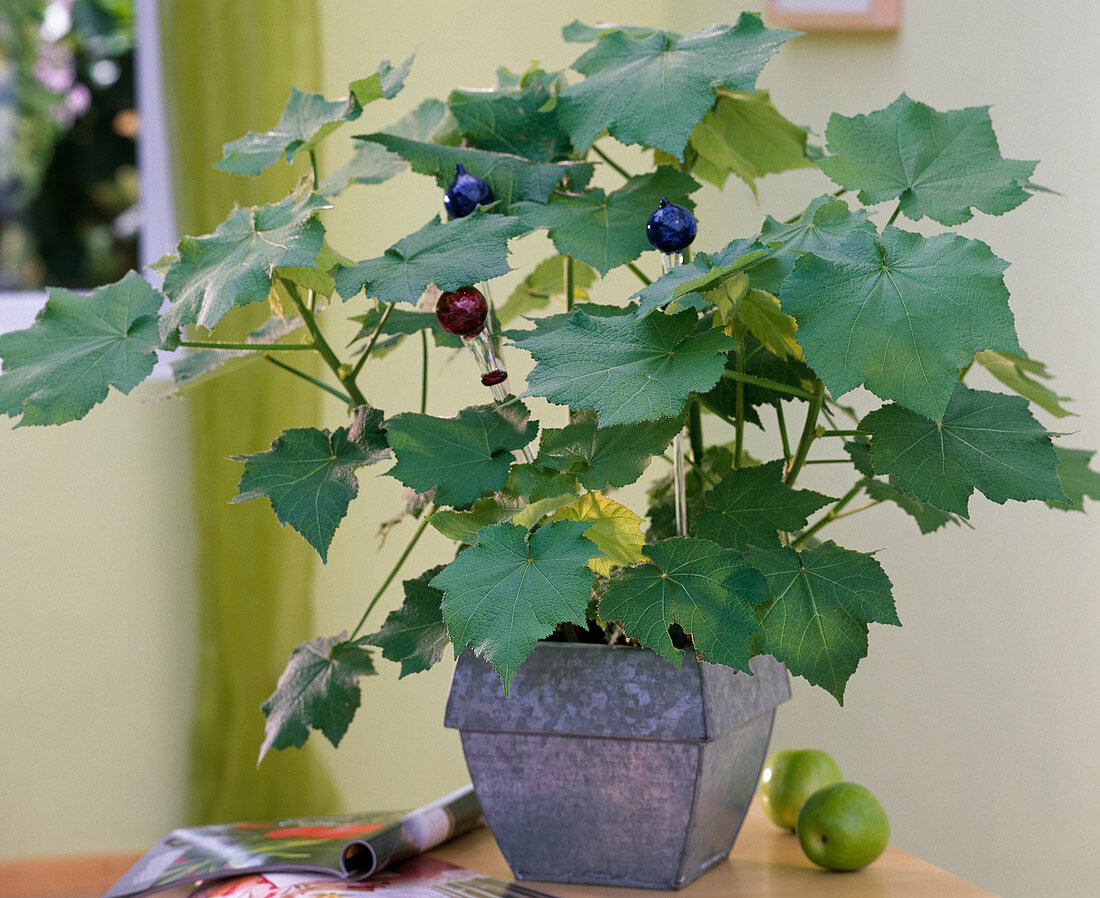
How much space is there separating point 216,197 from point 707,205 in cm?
78

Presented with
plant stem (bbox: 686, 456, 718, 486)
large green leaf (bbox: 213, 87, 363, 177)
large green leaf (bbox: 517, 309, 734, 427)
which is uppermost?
large green leaf (bbox: 213, 87, 363, 177)

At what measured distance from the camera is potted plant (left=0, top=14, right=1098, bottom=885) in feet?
1.68

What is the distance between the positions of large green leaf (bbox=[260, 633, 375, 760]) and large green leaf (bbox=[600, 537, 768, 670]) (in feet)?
0.69

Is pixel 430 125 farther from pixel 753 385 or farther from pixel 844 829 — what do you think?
pixel 844 829

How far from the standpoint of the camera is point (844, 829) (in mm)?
722

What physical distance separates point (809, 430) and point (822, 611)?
4.7 inches

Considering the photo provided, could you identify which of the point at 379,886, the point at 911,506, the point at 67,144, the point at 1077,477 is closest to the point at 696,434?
the point at 911,506

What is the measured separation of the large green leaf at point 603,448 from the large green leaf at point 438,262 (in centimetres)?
10

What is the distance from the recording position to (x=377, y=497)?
1.74m

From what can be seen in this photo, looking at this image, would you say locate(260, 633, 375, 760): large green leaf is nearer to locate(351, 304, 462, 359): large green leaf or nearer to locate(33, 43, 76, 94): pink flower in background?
locate(351, 304, 462, 359): large green leaf

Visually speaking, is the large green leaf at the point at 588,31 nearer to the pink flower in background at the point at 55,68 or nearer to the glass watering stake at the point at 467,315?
the glass watering stake at the point at 467,315

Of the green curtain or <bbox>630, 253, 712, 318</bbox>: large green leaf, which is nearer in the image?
<bbox>630, 253, 712, 318</bbox>: large green leaf

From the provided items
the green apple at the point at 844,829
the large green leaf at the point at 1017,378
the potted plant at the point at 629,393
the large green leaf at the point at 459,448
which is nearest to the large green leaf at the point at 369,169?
the potted plant at the point at 629,393

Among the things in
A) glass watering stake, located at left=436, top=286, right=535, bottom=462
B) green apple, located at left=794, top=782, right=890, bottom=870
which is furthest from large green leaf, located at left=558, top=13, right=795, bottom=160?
green apple, located at left=794, top=782, right=890, bottom=870
